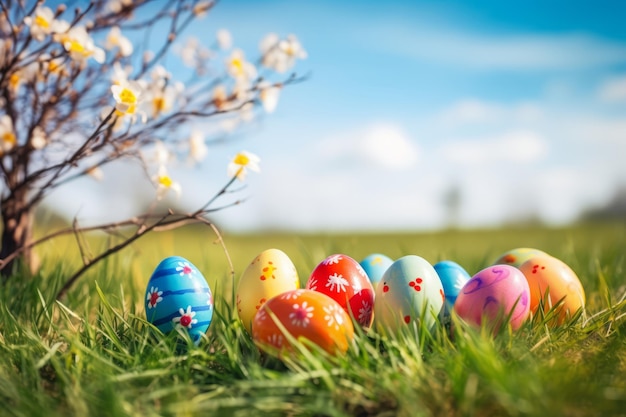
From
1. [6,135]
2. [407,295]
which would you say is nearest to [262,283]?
[407,295]

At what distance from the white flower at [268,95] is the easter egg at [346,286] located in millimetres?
874

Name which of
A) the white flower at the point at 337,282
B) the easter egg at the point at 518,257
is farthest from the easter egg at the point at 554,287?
the white flower at the point at 337,282

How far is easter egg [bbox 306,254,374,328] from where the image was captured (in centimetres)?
219

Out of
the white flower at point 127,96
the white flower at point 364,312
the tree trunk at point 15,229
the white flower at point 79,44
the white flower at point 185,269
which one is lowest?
the white flower at point 364,312

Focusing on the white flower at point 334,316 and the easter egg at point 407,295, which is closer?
the white flower at point 334,316

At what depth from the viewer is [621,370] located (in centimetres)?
184

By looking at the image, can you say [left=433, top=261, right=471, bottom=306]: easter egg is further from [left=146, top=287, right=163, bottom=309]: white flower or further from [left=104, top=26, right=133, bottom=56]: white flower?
[left=104, top=26, right=133, bottom=56]: white flower

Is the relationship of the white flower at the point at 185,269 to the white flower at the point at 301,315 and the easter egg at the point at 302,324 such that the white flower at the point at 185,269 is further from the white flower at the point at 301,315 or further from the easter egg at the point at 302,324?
the white flower at the point at 301,315

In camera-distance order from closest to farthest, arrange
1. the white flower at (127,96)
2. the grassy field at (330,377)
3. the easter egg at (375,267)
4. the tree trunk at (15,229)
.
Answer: the grassy field at (330,377) < the white flower at (127,96) < the easter egg at (375,267) < the tree trunk at (15,229)

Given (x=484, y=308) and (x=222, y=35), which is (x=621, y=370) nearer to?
(x=484, y=308)

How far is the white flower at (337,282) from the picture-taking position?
2.19m

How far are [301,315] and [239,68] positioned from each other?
1418mm

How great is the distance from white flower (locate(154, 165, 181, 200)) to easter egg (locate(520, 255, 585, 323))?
4.83 feet

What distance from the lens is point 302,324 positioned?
73.2 inches
